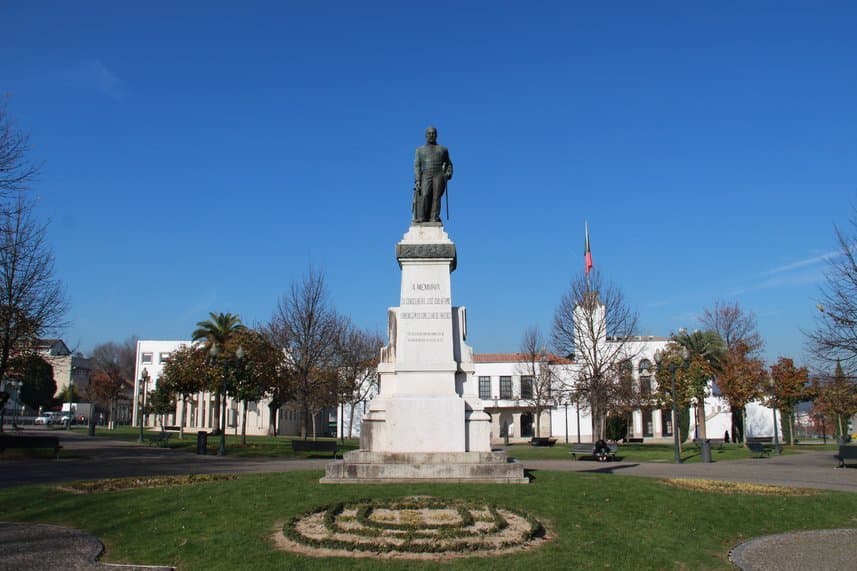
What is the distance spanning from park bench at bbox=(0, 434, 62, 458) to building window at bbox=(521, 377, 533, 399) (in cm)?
4334

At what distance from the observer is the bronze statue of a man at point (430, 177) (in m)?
16.1

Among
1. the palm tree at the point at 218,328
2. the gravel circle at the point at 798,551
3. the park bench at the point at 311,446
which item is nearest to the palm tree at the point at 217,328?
the palm tree at the point at 218,328

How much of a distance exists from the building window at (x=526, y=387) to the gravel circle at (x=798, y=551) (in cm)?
5120

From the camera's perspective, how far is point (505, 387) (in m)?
69.7

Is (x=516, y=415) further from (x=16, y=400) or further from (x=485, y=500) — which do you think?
(x=485, y=500)

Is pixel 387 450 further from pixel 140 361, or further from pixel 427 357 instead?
pixel 140 361

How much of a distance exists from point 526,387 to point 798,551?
57899 millimetres

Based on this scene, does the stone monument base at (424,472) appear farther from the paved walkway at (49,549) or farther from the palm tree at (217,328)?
the palm tree at (217,328)

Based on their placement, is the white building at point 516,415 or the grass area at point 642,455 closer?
the grass area at point 642,455

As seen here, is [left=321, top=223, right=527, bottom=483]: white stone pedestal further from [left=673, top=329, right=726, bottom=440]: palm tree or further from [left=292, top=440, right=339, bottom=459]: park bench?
[left=673, top=329, right=726, bottom=440]: palm tree

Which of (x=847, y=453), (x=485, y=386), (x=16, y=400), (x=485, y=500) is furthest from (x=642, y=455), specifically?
(x=16, y=400)

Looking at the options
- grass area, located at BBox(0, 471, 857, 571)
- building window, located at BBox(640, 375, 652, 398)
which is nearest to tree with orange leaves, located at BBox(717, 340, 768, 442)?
building window, located at BBox(640, 375, 652, 398)

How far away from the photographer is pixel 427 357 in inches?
588

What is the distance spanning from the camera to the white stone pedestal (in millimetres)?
13336
